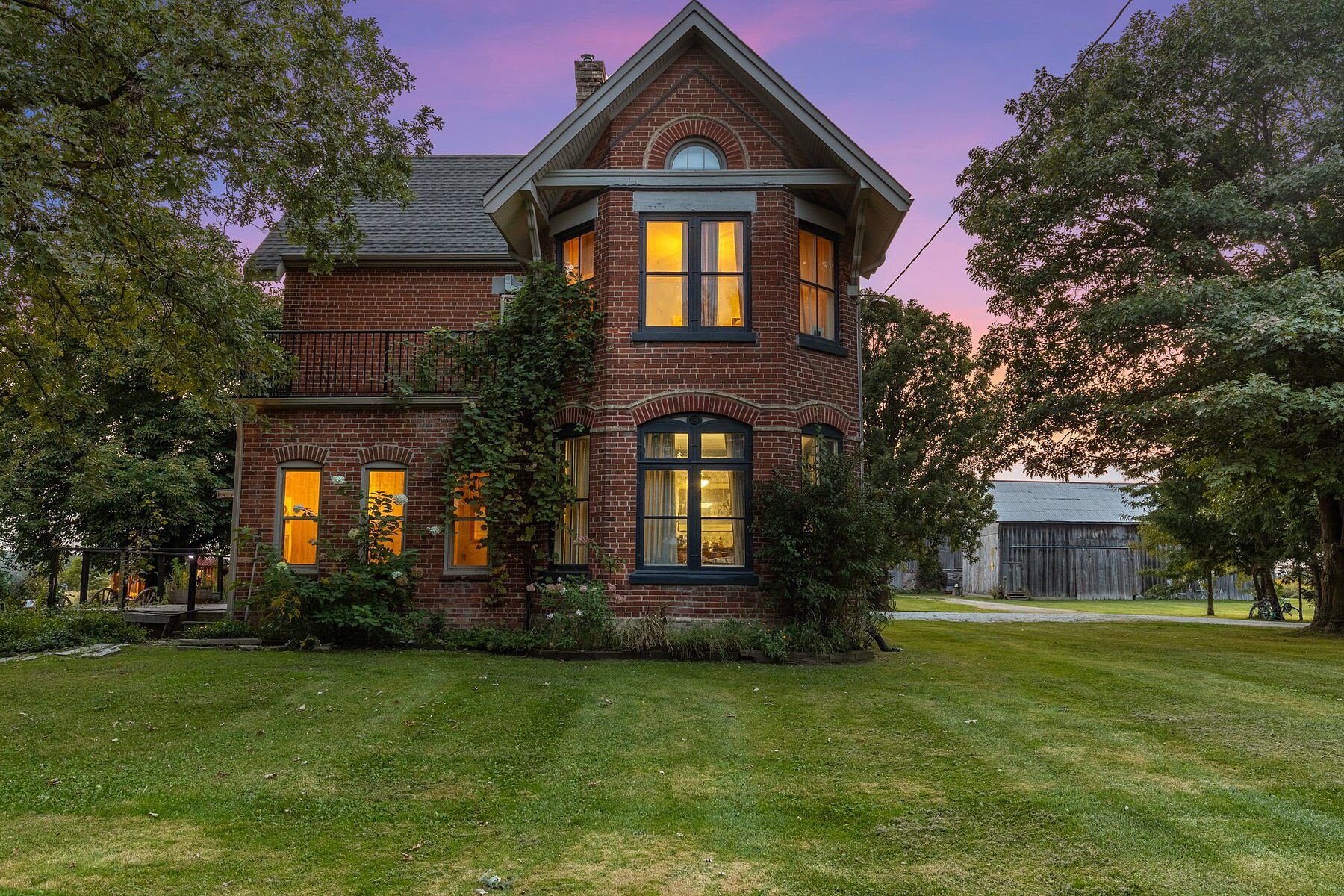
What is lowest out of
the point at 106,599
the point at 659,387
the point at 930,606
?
the point at 930,606

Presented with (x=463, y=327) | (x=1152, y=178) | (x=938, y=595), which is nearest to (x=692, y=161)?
(x=463, y=327)

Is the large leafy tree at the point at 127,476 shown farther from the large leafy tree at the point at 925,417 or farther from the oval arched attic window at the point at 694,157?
the large leafy tree at the point at 925,417

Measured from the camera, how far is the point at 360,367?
15211 millimetres

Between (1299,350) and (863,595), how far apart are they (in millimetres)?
7772

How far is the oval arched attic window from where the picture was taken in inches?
527

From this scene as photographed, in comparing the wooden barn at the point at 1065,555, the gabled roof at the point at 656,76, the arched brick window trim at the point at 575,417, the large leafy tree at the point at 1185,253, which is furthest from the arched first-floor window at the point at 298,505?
the wooden barn at the point at 1065,555

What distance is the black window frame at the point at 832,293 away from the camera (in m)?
13.3

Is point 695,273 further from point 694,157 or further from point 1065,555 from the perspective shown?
point 1065,555

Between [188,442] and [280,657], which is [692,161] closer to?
[280,657]

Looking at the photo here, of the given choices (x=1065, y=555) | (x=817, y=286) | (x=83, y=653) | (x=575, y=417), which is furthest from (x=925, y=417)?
(x=1065, y=555)

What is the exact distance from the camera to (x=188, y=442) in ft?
70.4

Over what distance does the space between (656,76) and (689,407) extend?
5.18 meters

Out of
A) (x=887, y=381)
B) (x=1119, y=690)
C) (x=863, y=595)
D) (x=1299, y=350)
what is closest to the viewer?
(x=1119, y=690)

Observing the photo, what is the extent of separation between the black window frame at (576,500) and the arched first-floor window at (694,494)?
2.51 feet
